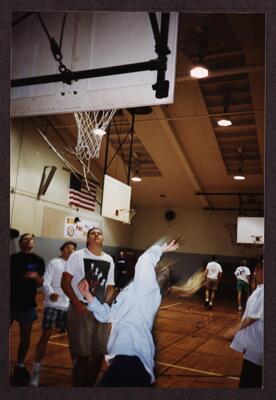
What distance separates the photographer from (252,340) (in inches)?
110

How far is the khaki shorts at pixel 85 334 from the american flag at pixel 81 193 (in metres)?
0.91

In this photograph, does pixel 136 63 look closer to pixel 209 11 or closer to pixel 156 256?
pixel 209 11

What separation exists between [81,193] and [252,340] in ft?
6.18

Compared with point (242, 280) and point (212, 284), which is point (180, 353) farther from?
point (242, 280)

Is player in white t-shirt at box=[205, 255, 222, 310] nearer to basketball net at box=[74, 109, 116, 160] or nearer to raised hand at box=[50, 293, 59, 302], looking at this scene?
raised hand at box=[50, 293, 59, 302]

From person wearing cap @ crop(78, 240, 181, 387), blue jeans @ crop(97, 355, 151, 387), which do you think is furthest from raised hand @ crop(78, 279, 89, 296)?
blue jeans @ crop(97, 355, 151, 387)

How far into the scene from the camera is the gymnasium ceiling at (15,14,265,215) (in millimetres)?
3275

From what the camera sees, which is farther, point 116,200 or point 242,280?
point 116,200

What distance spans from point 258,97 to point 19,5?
98.7 inches

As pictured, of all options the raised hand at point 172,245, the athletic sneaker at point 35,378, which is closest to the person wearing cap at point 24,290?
the athletic sneaker at point 35,378

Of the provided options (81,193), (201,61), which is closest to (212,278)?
(81,193)

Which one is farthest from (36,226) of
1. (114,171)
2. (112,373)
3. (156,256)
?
(112,373)

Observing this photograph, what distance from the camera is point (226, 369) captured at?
2955 millimetres

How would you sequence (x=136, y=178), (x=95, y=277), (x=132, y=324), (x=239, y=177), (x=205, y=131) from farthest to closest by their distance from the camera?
1. (x=205, y=131)
2. (x=239, y=177)
3. (x=136, y=178)
4. (x=95, y=277)
5. (x=132, y=324)
